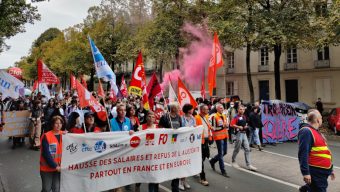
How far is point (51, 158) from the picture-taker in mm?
4469

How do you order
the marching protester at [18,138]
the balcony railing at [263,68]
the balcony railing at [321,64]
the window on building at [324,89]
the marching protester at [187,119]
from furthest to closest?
1. the balcony railing at [263,68]
2. the window on building at [324,89]
3. the balcony railing at [321,64]
4. the marching protester at [18,138]
5. the marching protester at [187,119]

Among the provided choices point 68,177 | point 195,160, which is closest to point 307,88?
point 195,160

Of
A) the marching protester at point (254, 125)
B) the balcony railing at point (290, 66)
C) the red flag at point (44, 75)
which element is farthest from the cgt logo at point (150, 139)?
the balcony railing at point (290, 66)

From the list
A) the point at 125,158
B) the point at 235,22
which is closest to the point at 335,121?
the point at 235,22

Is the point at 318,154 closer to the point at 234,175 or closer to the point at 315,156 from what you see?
the point at 315,156

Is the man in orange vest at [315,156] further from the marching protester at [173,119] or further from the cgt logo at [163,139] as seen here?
the marching protester at [173,119]

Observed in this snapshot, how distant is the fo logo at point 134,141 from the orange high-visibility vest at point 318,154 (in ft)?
8.71

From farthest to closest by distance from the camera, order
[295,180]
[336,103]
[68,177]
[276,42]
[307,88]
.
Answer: [307,88] < [336,103] < [276,42] < [295,180] < [68,177]

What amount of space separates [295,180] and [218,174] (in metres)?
1.75

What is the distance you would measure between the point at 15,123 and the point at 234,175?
25.8 ft

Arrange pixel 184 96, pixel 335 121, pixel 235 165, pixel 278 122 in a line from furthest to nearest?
pixel 335 121 → pixel 278 122 → pixel 235 165 → pixel 184 96

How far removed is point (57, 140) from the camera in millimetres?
4656

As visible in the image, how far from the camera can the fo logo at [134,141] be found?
16.9 ft

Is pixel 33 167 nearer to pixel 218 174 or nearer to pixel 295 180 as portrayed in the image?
pixel 218 174
